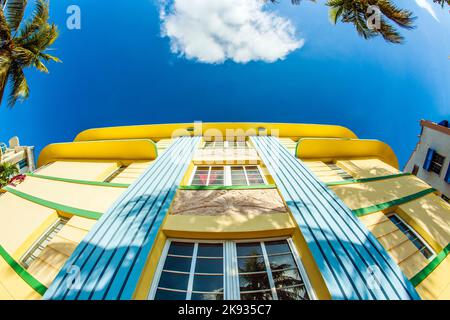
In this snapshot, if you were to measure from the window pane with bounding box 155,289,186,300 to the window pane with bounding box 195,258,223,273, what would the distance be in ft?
1.49

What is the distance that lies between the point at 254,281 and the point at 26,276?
4058 mm

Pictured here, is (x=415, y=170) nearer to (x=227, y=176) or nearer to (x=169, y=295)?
(x=227, y=176)

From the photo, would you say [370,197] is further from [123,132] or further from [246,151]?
[123,132]

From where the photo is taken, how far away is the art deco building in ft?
10.2

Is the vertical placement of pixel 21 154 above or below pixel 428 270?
below

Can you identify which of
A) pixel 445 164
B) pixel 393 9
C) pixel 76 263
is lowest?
pixel 445 164

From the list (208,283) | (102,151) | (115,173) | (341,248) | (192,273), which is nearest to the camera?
(208,283)

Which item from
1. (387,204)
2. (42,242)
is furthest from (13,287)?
(387,204)

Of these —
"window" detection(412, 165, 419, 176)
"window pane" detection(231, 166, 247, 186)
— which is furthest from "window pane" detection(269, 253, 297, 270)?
"window" detection(412, 165, 419, 176)

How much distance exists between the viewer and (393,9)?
7070mm

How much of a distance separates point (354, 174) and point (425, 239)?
3311 millimetres

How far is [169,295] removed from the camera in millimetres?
3062

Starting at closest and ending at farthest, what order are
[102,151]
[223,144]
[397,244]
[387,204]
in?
[397,244]
[387,204]
[102,151]
[223,144]

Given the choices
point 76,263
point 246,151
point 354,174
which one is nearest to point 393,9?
point 354,174
